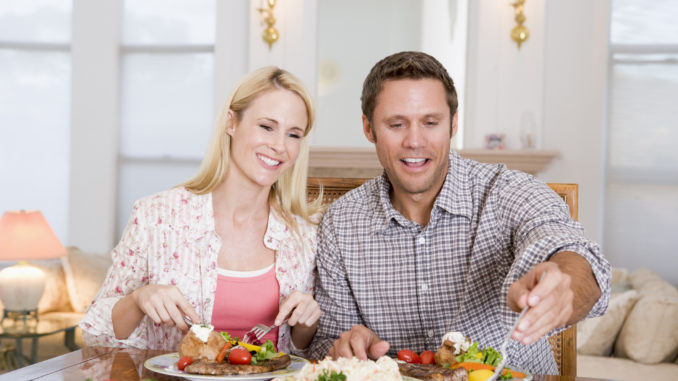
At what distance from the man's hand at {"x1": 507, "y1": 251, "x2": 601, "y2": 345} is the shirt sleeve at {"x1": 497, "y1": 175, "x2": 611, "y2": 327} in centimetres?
10

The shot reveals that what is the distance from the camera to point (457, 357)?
1.33 m

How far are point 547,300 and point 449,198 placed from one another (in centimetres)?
77

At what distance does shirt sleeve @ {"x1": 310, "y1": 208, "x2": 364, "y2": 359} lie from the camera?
6.55 feet

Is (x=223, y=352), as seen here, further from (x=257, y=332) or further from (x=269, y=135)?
(x=269, y=135)

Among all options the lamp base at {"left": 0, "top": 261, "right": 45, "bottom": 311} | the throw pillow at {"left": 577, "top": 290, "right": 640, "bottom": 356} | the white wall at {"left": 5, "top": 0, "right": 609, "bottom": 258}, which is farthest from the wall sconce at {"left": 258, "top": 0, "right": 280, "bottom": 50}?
the throw pillow at {"left": 577, "top": 290, "right": 640, "bottom": 356}

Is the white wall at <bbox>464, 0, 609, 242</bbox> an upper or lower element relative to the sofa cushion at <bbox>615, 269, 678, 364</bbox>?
upper

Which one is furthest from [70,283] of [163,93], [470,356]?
[470,356]

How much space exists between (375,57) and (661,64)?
75.7 inches

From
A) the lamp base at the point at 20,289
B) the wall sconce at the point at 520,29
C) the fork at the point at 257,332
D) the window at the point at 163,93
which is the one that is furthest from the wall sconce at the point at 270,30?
the fork at the point at 257,332

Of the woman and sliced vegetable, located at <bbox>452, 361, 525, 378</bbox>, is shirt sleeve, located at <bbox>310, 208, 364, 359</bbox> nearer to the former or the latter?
the woman

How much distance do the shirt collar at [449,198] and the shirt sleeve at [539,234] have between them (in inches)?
4.3

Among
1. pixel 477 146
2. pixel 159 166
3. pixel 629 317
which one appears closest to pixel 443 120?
pixel 629 317

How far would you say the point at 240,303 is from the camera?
6.65 ft

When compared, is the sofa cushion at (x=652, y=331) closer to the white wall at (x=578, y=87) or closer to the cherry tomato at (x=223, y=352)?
the white wall at (x=578, y=87)
